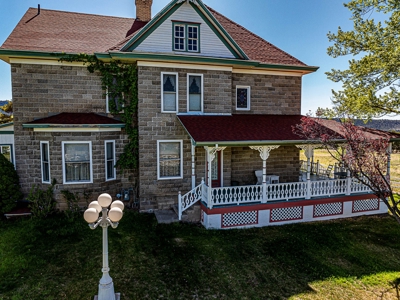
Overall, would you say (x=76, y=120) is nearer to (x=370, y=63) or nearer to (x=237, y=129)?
(x=237, y=129)

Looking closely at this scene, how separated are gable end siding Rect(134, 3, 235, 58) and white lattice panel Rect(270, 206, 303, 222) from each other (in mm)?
7766

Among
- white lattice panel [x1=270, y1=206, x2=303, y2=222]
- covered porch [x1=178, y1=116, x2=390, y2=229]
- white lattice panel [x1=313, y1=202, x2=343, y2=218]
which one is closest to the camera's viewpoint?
covered porch [x1=178, y1=116, x2=390, y2=229]

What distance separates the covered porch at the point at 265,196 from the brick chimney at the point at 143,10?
890cm

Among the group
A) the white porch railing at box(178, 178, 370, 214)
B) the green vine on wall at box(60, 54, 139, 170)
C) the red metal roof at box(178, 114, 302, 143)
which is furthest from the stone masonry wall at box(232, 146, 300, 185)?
the green vine on wall at box(60, 54, 139, 170)

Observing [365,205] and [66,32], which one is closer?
[365,205]

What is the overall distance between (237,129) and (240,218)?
387cm

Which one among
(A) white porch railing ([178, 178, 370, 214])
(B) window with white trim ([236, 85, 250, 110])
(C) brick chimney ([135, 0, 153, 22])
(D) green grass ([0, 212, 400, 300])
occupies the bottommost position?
(D) green grass ([0, 212, 400, 300])

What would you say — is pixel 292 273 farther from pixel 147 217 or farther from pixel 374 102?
pixel 374 102

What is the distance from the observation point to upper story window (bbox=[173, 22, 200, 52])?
12094 millimetres

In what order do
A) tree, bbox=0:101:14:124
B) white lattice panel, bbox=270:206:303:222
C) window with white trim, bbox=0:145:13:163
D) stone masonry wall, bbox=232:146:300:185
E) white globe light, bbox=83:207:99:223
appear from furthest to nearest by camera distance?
tree, bbox=0:101:14:124 < stone masonry wall, bbox=232:146:300:185 < window with white trim, bbox=0:145:13:163 < white lattice panel, bbox=270:206:303:222 < white globe light, bbox=83:207:99:223

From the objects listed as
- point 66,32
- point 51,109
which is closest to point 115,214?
point 51,109

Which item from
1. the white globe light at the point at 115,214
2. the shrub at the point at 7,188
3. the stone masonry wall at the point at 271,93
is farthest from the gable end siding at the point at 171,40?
the white globe light at the point at 115,214

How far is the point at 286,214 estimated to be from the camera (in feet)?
37.5

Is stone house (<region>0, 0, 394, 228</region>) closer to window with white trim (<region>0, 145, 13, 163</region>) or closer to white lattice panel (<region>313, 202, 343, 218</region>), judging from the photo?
white lattice panel (<region>313, 202, 343, 218</region>)
